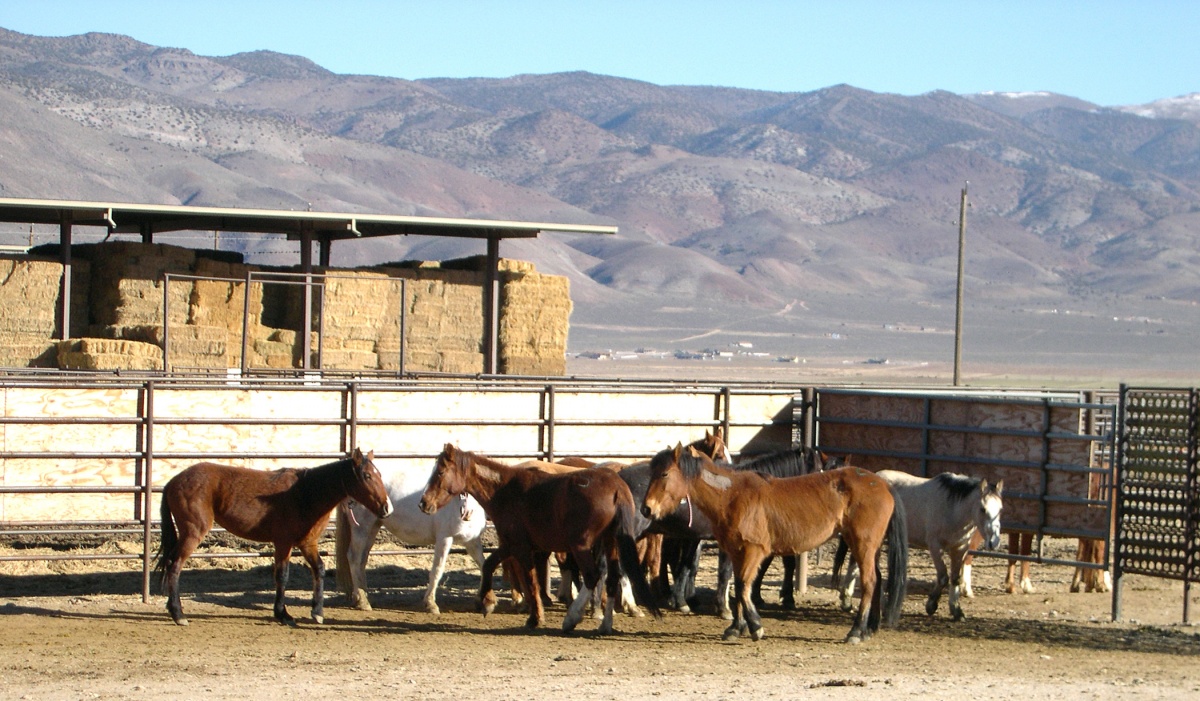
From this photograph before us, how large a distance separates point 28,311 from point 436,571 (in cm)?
1185

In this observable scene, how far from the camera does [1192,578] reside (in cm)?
1218

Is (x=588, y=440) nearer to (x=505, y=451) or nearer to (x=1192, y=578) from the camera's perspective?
(x=505, y=451)

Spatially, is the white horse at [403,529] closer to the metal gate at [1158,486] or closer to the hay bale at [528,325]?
the metal gate at [1158,486]

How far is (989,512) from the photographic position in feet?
42.0

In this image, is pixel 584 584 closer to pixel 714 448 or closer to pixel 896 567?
pixel 714 448

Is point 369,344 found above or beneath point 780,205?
beneath

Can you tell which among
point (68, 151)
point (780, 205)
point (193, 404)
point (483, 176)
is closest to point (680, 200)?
point (780, 205)

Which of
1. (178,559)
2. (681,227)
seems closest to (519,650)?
(178,559)

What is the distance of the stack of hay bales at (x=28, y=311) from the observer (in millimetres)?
21516

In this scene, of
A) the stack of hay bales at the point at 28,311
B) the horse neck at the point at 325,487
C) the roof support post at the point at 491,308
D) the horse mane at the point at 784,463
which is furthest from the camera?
the roof support post at the point at 491,308

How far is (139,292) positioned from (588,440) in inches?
428

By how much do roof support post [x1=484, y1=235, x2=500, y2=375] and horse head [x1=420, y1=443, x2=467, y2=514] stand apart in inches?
536

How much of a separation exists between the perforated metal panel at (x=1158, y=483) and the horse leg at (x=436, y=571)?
5903 millimetres

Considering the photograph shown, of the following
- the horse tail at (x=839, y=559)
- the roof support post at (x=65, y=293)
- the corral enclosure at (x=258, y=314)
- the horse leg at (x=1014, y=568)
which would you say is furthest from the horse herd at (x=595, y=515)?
the roof support post at (x=65, y=293)
